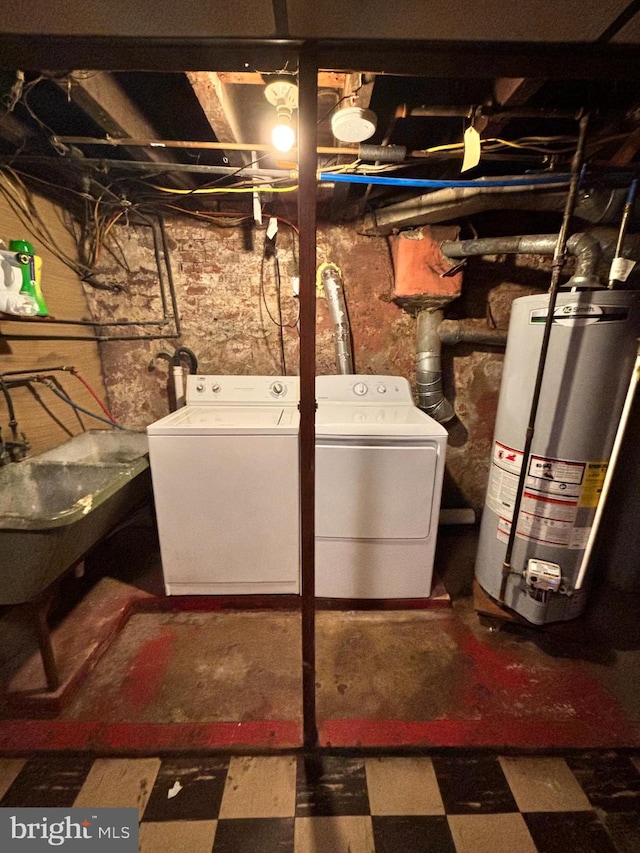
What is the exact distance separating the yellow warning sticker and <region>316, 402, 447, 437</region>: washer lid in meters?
0.56

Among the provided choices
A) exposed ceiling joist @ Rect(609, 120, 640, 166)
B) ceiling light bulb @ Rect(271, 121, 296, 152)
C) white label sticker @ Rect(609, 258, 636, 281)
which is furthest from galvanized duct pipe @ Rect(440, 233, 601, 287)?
ceiling light bulb @ Rect(271, 121, 296, 152)

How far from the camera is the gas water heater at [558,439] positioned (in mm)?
1211

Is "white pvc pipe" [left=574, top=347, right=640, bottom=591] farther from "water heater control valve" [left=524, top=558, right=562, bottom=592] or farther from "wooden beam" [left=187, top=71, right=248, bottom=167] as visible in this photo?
"wooden beam" [left=187, top=71, right=248, bottom=167]

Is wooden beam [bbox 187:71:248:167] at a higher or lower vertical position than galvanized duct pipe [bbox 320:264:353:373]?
higher

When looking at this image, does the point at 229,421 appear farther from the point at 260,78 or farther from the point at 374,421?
the point at 260,78

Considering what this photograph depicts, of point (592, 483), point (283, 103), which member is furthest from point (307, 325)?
point (592, 483)

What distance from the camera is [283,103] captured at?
1.16 metres

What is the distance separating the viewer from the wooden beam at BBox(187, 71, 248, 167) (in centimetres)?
114

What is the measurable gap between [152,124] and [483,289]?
2.02m

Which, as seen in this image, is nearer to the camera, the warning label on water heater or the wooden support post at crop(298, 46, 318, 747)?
the wooden support post at crop(298, 46, 318, 747)

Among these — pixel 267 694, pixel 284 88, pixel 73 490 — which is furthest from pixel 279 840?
pixel 284 88

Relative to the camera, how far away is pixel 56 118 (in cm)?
144

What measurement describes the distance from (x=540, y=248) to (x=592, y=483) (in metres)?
1.24

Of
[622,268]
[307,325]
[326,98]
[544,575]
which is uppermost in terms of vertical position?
[326,98]
